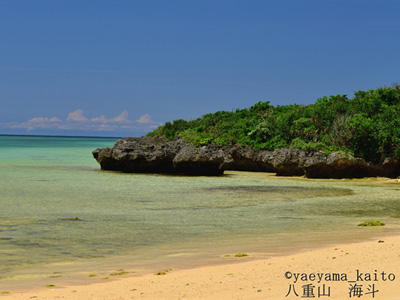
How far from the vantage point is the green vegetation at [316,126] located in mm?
27812

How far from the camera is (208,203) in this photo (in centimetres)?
1538

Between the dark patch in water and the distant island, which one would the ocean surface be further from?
the distant island

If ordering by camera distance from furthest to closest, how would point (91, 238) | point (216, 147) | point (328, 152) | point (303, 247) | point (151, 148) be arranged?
point (216, 147)
point (151, 148)
point (328, 152)
point (91, 238)
point (303, 247)

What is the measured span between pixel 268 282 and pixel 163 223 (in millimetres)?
5858

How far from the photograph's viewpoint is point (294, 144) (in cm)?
2914

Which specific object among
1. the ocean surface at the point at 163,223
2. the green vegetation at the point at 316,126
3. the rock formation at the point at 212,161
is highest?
the green vegetation at the point at 316,126

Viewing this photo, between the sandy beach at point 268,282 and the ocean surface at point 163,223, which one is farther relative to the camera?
the ocean surface at point 163,223

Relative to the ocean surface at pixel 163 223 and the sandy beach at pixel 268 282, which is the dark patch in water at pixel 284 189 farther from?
the sandy beach at pixel 268 282

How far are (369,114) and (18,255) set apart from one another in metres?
26.4

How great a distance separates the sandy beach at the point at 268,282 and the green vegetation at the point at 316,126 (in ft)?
69.9

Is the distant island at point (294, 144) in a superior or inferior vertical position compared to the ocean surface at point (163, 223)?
superior

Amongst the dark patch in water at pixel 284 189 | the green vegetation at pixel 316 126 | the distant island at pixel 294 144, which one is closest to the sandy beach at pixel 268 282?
the dark patch in water at pixel 284 189

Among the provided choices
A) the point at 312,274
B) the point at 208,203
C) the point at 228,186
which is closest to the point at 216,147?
the point at 228,186

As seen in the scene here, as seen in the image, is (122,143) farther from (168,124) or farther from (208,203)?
(208,203)
